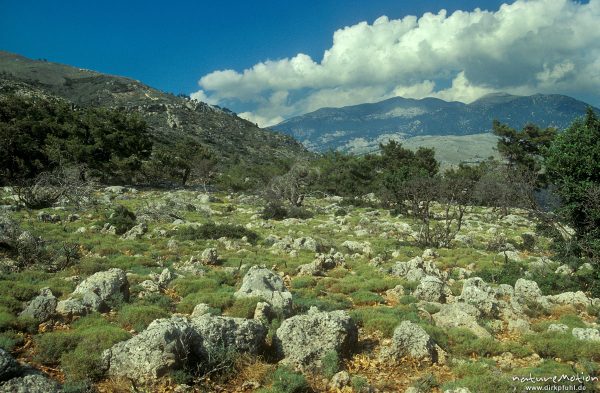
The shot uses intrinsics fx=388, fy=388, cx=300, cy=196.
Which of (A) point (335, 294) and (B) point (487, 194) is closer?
(A) point (335, 294)

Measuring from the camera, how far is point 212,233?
23.4 m

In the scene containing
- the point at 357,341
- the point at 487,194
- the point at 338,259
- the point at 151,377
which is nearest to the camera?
the point at 151,377

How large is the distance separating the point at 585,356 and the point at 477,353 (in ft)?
7.41

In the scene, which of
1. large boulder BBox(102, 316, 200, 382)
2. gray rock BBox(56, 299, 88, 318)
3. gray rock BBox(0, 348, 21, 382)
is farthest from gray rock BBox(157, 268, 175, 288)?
gray rock BBox(0, 348, 21, 382)

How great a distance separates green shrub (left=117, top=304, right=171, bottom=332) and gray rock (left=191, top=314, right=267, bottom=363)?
7.60ft

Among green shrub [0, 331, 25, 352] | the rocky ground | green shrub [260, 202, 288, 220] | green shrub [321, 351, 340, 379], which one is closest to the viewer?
the rocky ground

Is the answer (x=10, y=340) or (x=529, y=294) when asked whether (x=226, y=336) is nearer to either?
(x=10, y=340)

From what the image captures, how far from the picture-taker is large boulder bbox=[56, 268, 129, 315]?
1006 cm

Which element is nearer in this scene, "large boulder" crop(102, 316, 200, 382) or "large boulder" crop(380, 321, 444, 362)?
"large boulder" crop(102, 316, 200, 382)

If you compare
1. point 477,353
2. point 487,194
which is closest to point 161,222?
point 477,353

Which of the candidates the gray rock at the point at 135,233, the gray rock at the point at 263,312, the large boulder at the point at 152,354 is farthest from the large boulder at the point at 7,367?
the gray rock at the point at 135,233

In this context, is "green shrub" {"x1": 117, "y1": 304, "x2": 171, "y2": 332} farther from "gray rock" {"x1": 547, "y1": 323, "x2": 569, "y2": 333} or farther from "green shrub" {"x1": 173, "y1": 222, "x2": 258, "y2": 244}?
"green shrub" {"x1": 173, "y1": 222, "x2": 258, "y2": 244}

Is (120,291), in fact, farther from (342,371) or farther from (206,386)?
(342,371)

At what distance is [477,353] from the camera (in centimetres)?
927
